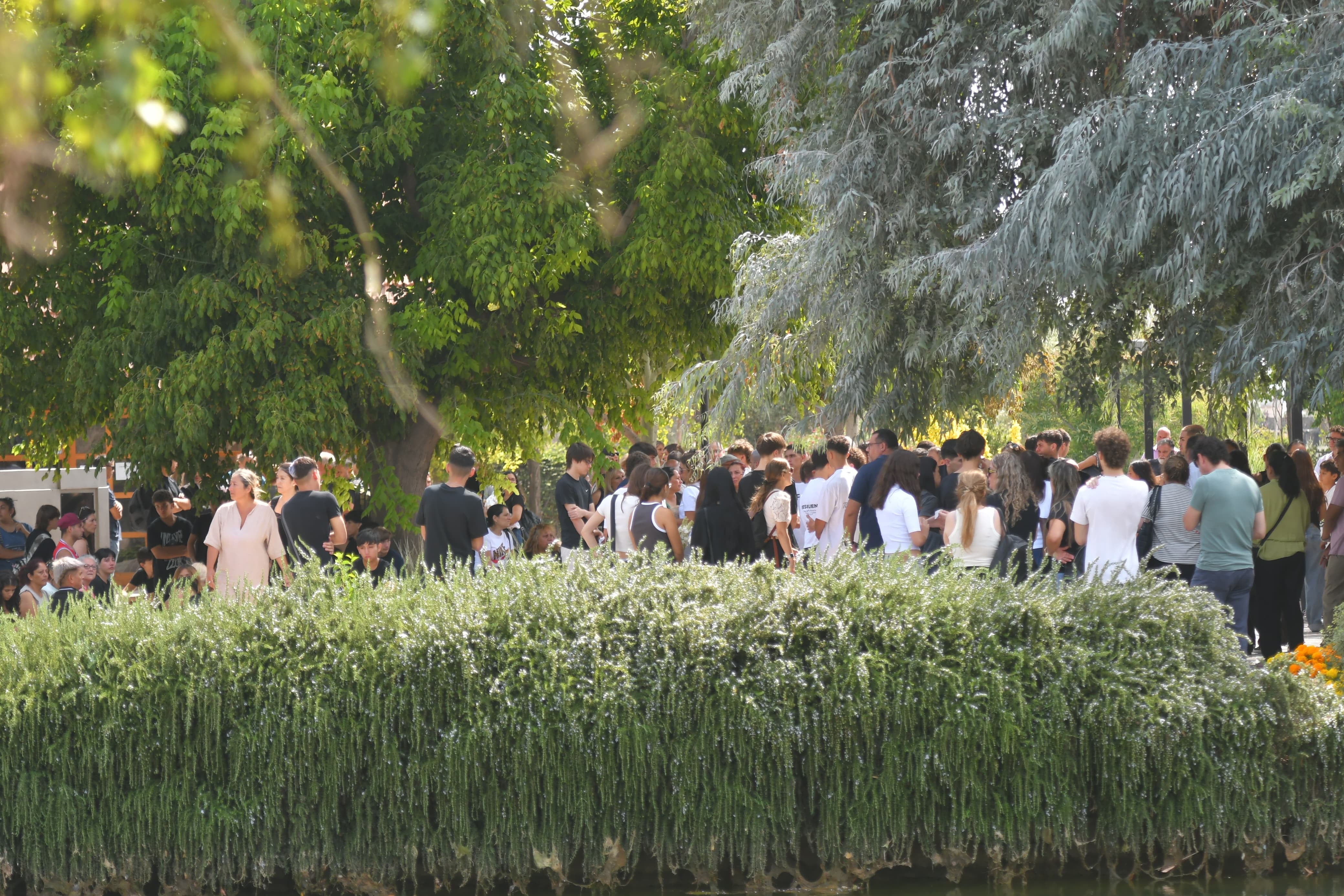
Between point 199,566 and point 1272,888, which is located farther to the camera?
point 199,566

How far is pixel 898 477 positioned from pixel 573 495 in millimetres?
3428

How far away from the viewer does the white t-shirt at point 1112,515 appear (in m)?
8.34

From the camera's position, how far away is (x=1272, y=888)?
594 centimetres

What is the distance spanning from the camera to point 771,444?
11008 mm

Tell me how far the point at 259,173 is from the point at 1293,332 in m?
9.79

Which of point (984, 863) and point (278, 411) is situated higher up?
point (278, 411)

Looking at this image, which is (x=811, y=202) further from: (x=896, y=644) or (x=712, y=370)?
(x=896, y=644)

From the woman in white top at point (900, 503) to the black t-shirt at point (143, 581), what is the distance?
6.61m

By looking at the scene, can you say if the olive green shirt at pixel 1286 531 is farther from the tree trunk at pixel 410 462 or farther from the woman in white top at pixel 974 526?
the tree trunk at pixel 410 462

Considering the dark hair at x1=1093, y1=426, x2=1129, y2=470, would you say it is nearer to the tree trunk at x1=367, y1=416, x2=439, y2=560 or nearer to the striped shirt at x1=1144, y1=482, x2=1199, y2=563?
the striped shirt at x1=1144, y1=482, x2=1199, y2=563

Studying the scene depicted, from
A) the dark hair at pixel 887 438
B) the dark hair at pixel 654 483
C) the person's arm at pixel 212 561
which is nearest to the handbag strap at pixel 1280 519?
the dark hair at pixel 887 438

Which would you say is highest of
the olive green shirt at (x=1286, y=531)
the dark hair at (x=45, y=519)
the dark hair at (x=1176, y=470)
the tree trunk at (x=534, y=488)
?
the tree trunk at (x=534, y=488)

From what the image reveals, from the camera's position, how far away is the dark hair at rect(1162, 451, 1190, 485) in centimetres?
1002

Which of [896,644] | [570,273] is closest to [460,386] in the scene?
[570,273]
